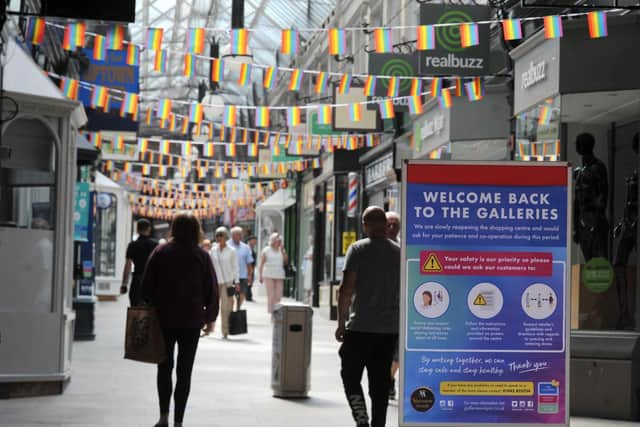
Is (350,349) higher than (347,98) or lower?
lower

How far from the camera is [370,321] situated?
25.5 ft

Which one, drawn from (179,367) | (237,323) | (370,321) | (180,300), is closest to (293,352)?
(179,367)

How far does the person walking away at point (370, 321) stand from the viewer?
25.5 feet

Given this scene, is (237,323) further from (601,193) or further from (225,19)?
(225,19)

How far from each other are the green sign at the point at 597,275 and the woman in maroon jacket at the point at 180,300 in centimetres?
387

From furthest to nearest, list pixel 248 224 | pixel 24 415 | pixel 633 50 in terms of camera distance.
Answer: pixel 248 224 < pixel 633 50 < pixel 24 415

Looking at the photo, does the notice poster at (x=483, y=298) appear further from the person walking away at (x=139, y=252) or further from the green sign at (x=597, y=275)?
the person walking away at (x=139, y=252)

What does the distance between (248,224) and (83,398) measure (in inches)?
1998

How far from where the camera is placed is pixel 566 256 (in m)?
7.01

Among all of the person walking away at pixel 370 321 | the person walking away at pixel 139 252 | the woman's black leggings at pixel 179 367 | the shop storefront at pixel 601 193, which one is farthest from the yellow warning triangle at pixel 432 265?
the person walking away at pixel 139 252

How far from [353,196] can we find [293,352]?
1626 cm

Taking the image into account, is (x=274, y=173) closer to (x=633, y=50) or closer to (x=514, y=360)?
(x=633, y=50)

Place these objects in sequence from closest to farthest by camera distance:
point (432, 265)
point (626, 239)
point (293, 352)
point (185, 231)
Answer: point (432, 265) < point (185, 231) < point (626, 239) < point (293, 352)

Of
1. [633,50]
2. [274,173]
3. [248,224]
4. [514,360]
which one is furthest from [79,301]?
[248,224]
